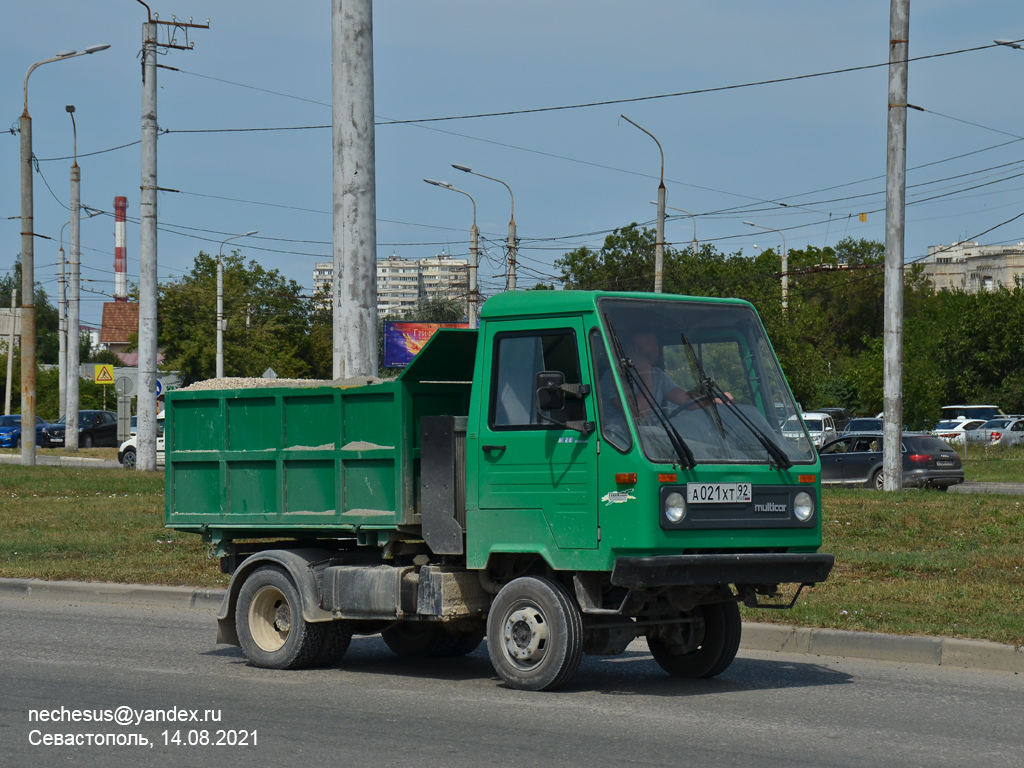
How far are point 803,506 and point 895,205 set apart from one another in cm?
1555

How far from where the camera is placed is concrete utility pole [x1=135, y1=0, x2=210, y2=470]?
101 ft

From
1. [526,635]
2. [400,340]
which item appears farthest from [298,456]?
[400,340]

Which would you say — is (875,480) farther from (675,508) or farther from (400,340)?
(400,340)

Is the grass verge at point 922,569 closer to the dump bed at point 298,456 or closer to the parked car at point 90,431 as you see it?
the dump bed at point 298,456

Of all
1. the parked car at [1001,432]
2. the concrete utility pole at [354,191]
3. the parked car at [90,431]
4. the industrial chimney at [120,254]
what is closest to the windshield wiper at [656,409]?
the concrete utility pole at [354,191]

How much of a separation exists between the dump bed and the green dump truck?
0.6 inches

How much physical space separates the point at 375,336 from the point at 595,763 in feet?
23.9

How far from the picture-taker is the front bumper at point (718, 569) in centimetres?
774

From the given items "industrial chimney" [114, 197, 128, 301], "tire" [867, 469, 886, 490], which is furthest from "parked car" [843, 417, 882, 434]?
"industrial chimney" [114, 197, 128, 301]

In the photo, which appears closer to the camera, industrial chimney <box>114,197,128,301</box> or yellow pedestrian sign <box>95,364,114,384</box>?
yellow pedestrian sign <box>95,364,114,384</box>

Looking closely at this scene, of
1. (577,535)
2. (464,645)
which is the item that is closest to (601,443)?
(577,535)

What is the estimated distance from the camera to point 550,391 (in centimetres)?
805

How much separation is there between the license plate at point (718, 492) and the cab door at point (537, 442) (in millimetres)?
570

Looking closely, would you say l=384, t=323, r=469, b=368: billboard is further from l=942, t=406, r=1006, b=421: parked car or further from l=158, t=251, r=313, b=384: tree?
l=942, t=406, r=1006, b=421: parked car
